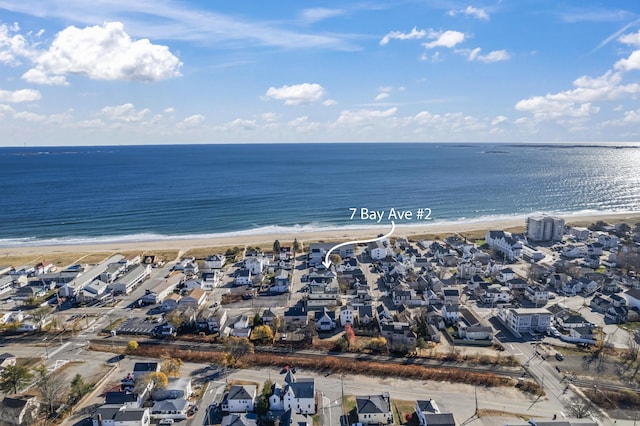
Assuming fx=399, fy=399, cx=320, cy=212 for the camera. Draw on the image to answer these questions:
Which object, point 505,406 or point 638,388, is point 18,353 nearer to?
point 505,406

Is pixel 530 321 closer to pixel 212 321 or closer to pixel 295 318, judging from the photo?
pixel 295 318

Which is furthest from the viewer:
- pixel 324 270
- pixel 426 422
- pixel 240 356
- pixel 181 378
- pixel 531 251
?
pixel 531 251

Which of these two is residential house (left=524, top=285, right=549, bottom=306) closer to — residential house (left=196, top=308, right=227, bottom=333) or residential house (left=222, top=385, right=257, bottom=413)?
residential house (left=222, top=385, right=257, bottom=413)

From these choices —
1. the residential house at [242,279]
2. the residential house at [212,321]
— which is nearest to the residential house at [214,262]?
the residential house at [242,279]

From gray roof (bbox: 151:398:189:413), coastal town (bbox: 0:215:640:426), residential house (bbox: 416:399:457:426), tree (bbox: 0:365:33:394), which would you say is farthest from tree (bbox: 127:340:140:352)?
residential house (bbox: 416:399:457:426)

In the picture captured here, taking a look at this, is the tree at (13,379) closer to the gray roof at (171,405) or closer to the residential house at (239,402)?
the gray roof at (171,405)

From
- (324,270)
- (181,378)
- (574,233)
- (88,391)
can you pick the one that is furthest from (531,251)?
(88,391)

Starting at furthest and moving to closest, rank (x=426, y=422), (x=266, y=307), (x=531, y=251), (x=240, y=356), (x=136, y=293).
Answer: (x=531, y=251)
(x=136, y=293)
(x=266, y=307)
(x=240, y=356)
(x=426, y=422)
